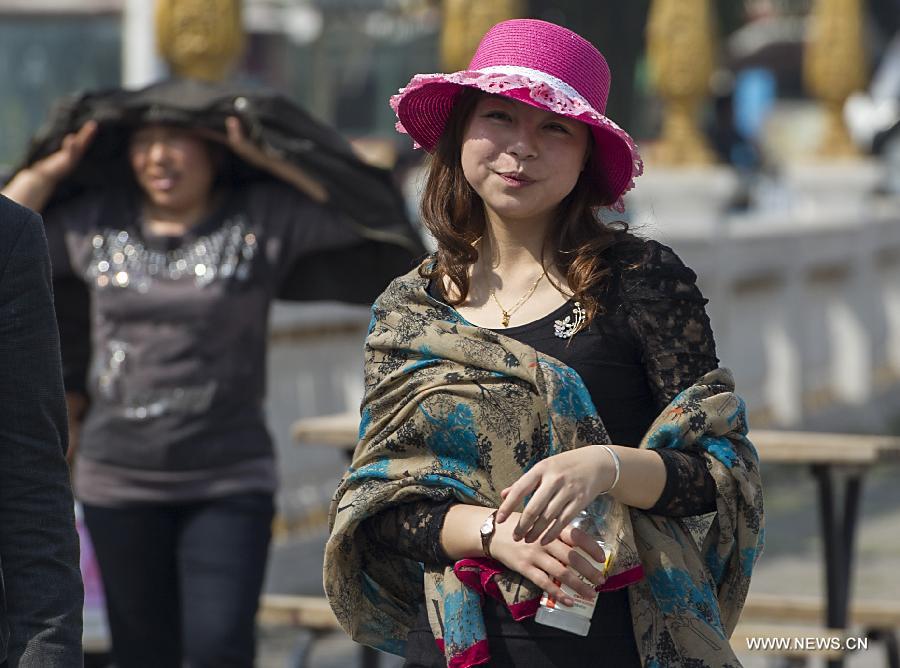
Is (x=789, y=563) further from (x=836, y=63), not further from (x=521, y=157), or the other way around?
(x=836, y=63)

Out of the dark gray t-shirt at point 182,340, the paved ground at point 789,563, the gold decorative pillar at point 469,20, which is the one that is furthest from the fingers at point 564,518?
the gold decorative pillar at point 469,20

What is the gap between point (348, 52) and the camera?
3478cm

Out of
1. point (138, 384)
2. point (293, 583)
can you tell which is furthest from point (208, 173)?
point (293, 583)

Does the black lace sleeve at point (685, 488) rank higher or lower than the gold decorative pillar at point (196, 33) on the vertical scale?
higher

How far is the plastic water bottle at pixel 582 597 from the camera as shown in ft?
9.64

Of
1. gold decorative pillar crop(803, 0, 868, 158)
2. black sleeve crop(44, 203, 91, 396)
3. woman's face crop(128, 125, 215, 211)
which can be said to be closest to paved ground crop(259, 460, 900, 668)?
black sleeve crop(44, 203, 91, 396)

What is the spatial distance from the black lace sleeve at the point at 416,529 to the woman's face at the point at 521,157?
530 millimetres

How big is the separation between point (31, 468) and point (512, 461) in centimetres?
81

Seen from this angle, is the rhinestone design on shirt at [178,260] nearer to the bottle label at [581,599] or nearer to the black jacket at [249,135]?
the black jacket at [249,135]

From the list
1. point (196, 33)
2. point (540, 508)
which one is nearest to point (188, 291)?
point (540, 508)

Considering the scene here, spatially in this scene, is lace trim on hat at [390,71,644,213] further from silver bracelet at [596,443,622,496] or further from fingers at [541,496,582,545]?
fingers at [541,496,582,545]

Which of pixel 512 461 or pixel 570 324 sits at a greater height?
pixel 570 324

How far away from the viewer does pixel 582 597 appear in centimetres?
294

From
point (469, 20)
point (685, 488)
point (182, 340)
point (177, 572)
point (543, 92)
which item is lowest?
point (177, 572)
